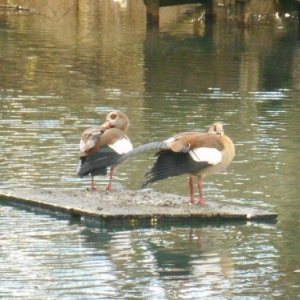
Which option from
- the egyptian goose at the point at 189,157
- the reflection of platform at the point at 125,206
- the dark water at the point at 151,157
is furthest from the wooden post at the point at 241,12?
the egyptian goose at the point at 189,157

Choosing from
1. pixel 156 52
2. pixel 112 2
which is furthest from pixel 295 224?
pixel 112 2

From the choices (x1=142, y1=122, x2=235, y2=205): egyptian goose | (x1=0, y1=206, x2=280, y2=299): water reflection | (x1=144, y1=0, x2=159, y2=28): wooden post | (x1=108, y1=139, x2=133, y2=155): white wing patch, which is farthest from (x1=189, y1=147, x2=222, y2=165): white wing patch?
(x1=144, y1=0, x2=159, y2=28): wooden post

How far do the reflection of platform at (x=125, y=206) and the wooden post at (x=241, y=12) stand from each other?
1079 inches

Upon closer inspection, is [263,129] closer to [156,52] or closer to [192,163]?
[192,163]

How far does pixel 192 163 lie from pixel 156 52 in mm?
17928

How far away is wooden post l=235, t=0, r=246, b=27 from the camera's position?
36.6 meters

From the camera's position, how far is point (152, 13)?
3600 cm

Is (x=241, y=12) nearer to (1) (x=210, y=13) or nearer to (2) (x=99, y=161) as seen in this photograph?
(1) (x=210, y=13)

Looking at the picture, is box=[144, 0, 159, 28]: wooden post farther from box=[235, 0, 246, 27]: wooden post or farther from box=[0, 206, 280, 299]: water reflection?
box=[0, 206, 280, 299]: water reflection

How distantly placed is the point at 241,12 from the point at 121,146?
1115 inches

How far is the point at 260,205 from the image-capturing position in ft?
31.8

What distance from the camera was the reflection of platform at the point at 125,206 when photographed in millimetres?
8867

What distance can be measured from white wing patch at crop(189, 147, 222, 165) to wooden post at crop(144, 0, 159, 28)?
27155mm

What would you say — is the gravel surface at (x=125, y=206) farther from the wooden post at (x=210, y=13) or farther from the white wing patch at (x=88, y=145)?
the wooden post at (x=210, y=13)
